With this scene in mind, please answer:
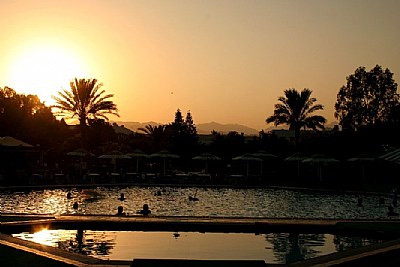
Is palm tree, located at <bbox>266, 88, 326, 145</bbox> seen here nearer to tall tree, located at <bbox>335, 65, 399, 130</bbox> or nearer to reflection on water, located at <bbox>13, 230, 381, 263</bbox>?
tall tree, located at <bbox>335, 65, 399, 130</bbox>

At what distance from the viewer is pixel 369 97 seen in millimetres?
53219

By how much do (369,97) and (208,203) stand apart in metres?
33.3

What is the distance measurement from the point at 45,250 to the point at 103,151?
110ft

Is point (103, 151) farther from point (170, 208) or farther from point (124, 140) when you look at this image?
point (170, 208)

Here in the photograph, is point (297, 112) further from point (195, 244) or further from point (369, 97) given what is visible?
point (195, 244)

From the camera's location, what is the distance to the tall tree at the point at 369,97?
174ft

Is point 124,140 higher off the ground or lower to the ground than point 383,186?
higher

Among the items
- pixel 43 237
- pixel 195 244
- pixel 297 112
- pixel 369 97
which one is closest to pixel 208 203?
pixel 195 244

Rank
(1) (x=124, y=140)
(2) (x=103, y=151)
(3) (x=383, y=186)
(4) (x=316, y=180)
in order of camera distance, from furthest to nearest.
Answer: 1. (1) (x=124, y=140)
2. (2) (x=103, y=151)
3. (4) (x=316, y=180)
4. (3) (x=383, y=186)

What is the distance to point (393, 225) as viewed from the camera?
1502 cm

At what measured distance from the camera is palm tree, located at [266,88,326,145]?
45812 millimetres

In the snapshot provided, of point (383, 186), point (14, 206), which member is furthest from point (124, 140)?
point (14, 206)

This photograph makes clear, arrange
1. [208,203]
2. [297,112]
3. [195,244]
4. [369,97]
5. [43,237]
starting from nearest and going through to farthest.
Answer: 1. [195,244]
2. [43,237]
3. [208,203]
4. [297,112]
5. [369,97]

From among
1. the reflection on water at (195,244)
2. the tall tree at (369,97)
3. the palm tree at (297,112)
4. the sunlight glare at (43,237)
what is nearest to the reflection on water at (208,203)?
the reflection on water at (195,244)
